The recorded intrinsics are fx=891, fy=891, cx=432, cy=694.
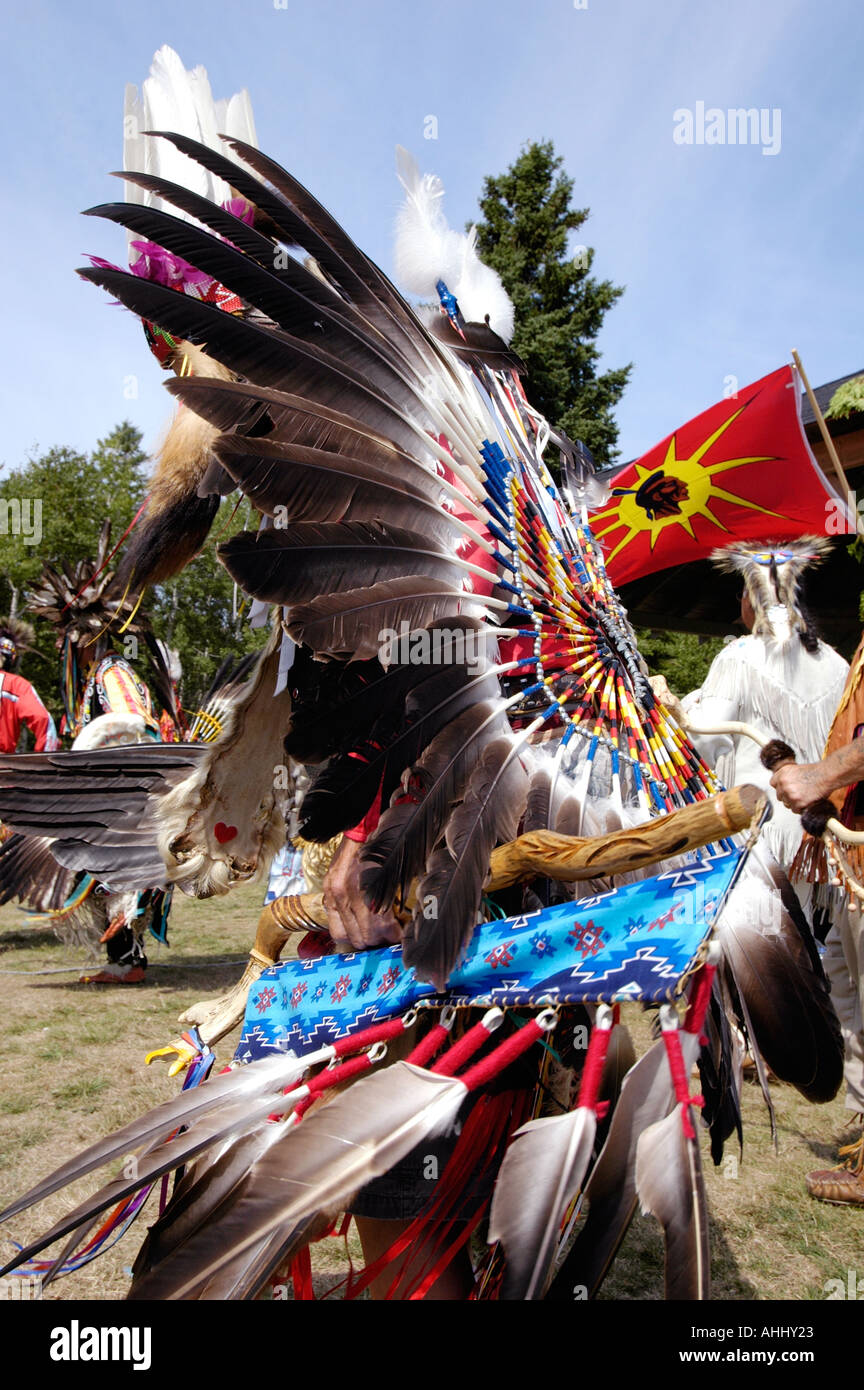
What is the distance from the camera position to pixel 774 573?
168 inches

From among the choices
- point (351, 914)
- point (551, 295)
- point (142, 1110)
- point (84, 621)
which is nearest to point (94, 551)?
point (551, 295)

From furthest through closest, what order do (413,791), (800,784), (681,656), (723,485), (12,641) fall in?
(681,656) → (12,641) → (723,485) → (413,791) → (800,784)

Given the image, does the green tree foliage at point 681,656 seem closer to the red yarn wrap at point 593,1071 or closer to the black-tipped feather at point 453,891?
the black-tipped feather at point 453,891

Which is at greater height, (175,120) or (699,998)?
(175,120)

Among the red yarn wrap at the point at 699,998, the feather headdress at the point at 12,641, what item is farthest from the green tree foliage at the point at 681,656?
the red yarn wrap at the point at 699,998

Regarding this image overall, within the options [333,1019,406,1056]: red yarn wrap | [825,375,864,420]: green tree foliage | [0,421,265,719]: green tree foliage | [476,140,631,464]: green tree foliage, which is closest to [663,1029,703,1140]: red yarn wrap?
[333,1019,406,1056]: red yarn wrap

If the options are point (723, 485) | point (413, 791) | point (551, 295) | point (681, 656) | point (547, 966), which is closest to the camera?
point (547, 966)

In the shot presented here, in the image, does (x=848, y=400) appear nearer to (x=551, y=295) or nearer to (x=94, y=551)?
(x=551, y=295)

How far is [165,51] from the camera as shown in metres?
2.12

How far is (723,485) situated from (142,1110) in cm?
344

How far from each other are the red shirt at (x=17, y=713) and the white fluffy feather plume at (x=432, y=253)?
215 inches

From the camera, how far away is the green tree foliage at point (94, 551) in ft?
72.4

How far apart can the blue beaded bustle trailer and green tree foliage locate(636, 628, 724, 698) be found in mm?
9526
